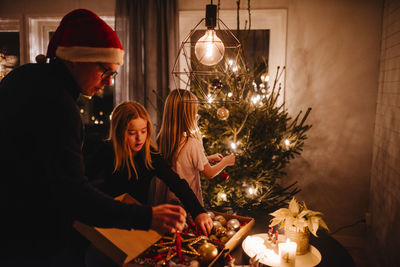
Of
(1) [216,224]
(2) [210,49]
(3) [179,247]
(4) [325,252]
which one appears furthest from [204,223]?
(2) [210,49]

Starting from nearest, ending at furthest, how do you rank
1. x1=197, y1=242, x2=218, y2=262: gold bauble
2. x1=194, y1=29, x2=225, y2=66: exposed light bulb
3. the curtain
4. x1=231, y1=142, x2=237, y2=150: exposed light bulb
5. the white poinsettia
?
x1=197, y1=242, x2=218, y2=262: gold bauble → the white poinsettia → x1=194, y1=29, x2=225, y2=66: exposed light bulb → x1=231, y1=142, x2=237, y2=150: exposed light bulb → the curtain

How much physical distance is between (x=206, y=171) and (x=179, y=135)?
334mm

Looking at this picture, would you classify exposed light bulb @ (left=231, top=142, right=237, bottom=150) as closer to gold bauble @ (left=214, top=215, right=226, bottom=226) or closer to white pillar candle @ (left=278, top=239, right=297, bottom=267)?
gold bauble @ (left=214, top=215, right=226, bottom=226)

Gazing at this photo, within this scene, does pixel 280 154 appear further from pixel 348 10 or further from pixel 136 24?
pixel 136 24

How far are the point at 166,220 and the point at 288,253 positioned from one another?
2.12ft

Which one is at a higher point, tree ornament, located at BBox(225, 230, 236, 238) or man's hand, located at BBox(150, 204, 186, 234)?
man's hand, located at BBox(150, 204, 186, 234)

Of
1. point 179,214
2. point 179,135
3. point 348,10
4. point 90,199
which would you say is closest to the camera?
point 90,199

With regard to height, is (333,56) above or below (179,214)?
above

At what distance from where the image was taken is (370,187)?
10.9ft

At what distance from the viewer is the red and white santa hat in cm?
112

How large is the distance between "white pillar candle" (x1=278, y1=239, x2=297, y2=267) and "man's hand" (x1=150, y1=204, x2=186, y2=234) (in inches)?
21.9

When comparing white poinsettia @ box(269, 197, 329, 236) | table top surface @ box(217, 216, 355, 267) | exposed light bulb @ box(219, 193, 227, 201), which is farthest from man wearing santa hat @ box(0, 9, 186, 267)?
exposed light bulb @ box(219, 193, 227, 201)

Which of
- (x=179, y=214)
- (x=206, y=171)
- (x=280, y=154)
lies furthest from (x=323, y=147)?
(x=179, y=214)

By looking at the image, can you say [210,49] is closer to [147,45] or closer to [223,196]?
[223,196]
